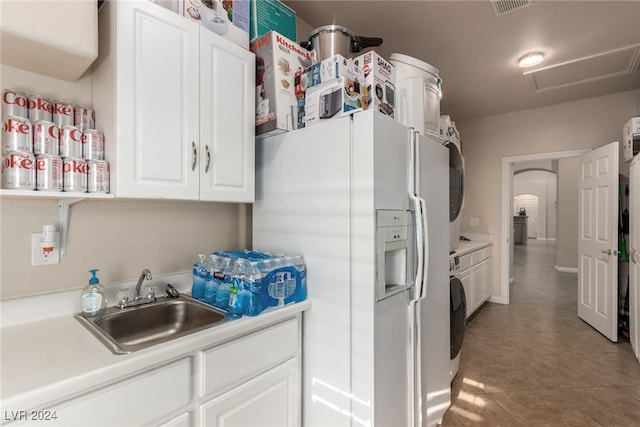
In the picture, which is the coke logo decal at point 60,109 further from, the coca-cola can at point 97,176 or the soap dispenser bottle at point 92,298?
the soap dispenser bottle at point 92,298

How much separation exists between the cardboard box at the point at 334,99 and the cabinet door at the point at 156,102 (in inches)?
21.9

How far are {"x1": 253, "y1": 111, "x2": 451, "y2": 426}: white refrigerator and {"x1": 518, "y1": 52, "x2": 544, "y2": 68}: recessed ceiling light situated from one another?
184 centimetres

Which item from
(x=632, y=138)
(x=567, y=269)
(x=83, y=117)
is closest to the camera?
(x=83, y=117)

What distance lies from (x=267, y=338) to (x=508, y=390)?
2056 millimetres

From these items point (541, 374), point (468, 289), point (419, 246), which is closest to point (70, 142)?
point (419, 246)

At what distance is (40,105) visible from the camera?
1226mm

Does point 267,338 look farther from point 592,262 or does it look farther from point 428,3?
point 592,262

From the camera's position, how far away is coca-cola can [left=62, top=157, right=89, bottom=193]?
116 cm

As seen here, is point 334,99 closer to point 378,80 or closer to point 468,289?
point 378,80

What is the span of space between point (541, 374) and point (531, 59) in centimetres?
275

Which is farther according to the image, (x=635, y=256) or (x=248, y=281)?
(x=635, y=256)

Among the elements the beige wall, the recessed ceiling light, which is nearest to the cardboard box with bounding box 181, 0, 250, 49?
the recessed ceiling light

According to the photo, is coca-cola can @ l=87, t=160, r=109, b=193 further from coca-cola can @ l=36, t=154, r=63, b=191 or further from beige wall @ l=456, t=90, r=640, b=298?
beige wall @ l=456, t=90, r=640, b=298

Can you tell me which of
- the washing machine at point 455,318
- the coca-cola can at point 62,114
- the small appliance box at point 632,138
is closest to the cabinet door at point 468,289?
the washing machine at point 455,318
